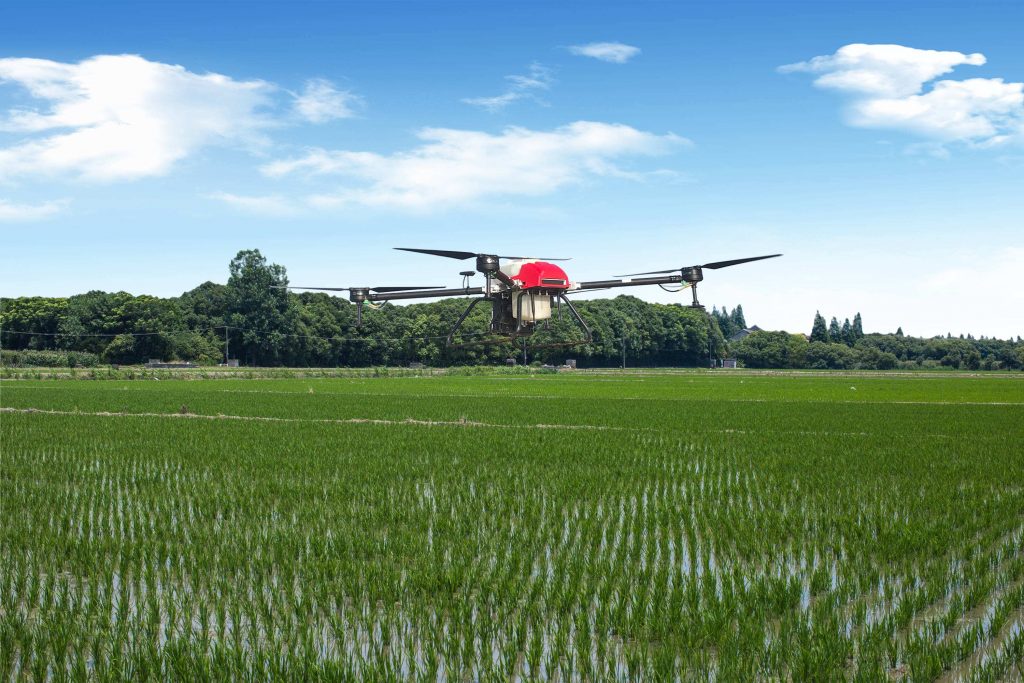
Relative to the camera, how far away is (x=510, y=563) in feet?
29.6

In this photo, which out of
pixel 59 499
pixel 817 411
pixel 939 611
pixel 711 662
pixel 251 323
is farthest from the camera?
pixel 251 323

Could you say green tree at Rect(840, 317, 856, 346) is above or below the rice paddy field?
above

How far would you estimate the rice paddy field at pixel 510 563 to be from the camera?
6453mm

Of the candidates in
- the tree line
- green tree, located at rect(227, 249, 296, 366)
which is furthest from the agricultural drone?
green tree, located at rect(227, 249, 296, 366)

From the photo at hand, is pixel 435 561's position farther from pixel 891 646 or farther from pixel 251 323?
pixel 251 323

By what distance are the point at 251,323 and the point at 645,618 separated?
96.2 m

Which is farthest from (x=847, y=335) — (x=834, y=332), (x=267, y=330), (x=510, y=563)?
(x=510, y=563)

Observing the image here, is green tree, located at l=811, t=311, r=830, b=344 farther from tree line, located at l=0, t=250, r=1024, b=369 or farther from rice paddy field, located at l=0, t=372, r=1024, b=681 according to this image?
rice paddy field, located at l=0, t=372, r=1024, b=681

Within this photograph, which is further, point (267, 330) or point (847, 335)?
point (847, 335)

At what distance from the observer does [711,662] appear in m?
6.52

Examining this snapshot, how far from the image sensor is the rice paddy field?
645 centimetres

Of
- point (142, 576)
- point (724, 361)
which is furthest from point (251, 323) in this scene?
point (142, 576)

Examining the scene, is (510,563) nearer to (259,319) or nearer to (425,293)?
(425,293)

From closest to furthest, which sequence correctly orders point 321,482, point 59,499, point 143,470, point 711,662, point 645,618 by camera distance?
1. point 711,662
2. point 645,618
3. point 59,499
4. point 321,482
5. point 143,470
